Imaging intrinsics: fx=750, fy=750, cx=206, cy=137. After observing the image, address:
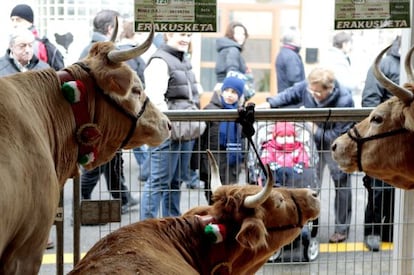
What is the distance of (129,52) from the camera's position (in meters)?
2.69

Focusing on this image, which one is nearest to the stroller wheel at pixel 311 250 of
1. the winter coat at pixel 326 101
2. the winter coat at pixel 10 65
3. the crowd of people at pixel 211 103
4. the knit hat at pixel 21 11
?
the crowd of people at pixel 211 103

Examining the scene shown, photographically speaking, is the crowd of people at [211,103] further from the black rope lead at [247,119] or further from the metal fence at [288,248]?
the black rope lead at [247,119]

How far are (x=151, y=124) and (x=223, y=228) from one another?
498 millimetres

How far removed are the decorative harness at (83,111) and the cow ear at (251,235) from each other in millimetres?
634

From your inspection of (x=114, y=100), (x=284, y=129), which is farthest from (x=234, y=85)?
(x=114, y=100)

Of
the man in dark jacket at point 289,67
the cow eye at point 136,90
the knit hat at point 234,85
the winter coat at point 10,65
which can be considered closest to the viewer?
the cow eye at point 136,90

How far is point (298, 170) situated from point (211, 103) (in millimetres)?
1499

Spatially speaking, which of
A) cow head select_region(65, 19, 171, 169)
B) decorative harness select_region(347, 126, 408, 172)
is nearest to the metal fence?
decorative harness select_region(347, 126, 408, 172)

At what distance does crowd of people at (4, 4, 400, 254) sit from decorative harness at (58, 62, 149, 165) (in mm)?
662

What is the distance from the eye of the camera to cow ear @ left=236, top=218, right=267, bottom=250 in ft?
9.44

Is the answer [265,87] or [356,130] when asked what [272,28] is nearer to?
[265,87]

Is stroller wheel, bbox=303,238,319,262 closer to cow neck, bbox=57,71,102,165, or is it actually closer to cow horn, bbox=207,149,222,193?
cow horn, bbox=207,149,222,193

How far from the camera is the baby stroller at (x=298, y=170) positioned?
372cm

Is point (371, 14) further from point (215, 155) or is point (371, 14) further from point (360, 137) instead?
point (215, 155)
